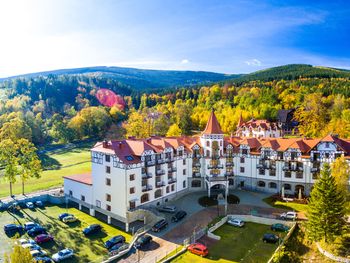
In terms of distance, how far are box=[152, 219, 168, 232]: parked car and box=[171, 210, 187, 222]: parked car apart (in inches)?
72.3

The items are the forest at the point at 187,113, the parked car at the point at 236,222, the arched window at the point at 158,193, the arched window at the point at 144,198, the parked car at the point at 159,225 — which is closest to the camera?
the parked car at the point at 159,225

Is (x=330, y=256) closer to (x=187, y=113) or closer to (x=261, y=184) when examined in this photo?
(x=261, y=184)

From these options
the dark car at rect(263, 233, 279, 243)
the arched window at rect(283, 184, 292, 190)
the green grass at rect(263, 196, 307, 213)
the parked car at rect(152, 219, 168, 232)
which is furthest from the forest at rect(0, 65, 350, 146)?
the parked car at rect(152, 219, 168, 232)

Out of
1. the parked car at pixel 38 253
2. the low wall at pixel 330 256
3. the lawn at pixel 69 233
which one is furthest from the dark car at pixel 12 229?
the low wall at pixel 330 256

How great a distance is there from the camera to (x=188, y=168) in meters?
55.2

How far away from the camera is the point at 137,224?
144 ft

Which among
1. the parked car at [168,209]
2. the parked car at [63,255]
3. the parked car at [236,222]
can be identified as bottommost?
the parked car at [63,255]

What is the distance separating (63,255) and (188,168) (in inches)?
1064

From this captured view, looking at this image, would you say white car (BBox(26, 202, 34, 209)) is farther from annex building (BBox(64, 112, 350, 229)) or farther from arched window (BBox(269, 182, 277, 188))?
arched window (BBox(269, 182, 277, 188))

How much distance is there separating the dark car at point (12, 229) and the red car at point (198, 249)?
24.1 meters

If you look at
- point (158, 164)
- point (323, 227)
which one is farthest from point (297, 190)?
point (158, 164)

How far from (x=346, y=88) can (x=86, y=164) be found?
11737 centimetres

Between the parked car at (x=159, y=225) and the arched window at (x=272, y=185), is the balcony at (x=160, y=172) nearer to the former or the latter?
the parked car at (x=159, y=225)

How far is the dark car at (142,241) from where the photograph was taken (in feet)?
121
